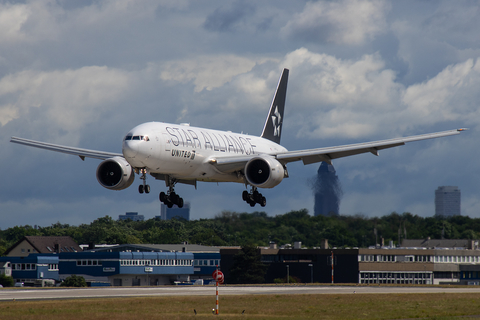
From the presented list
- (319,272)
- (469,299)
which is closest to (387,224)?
(319,272)

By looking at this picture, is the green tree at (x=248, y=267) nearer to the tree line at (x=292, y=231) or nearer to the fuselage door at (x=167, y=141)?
the tree line at (x=292, y=231)

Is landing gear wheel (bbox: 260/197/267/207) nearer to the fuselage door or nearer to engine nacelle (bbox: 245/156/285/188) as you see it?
engine nacelle (bbox: 245/156/285/188)

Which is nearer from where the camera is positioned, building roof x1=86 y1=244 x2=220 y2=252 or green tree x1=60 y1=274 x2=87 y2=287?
green tree x1=60 y1=274 x2=87 y2=287

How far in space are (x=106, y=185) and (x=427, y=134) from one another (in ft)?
86.3

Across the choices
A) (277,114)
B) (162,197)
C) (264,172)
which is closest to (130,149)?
(162,197)

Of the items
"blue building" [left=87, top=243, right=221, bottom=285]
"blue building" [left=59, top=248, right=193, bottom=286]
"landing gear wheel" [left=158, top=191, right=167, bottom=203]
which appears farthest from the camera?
"blue building" [left=87, top=243, right=221, bottom=285]

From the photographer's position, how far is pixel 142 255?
5374 inches

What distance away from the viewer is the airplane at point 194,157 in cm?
4638

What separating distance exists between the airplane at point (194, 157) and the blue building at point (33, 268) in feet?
281

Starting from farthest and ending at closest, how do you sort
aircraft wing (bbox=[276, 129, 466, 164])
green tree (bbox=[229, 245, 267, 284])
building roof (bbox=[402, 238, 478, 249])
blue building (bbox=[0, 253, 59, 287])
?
building roof (bbox=[402, 238, 478, 249]) → blue building (bbox=[0, 253, 59, 287]) → green tree (bbox=[229, 245, 267, 284]) → aircraft wing (bbox=[276, 129, 466, 164])

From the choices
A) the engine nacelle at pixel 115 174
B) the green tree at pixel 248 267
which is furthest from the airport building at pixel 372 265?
the engine nacelle at pixel 115 174

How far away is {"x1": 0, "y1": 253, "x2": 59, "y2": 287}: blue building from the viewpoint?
454 feet

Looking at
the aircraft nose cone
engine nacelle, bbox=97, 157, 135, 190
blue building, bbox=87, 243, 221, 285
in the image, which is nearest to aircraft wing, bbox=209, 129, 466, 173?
engine nacelle, bbox=97, 157, 135, 190

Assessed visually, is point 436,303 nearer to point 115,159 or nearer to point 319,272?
point 115,159
